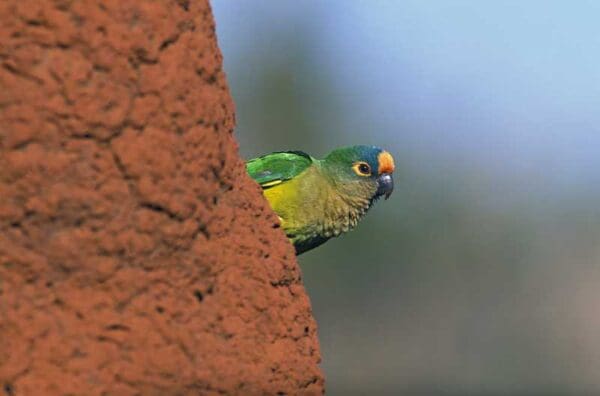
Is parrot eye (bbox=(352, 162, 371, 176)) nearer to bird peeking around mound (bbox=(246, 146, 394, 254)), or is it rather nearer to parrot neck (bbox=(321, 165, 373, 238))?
bird peeking around mound (bbox=(246, 146, 394, 254))

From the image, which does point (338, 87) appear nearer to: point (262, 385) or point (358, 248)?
point (358, 248)

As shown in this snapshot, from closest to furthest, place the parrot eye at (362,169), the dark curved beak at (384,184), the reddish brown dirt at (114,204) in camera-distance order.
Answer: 1. the reddish brown dirt at (114,204)
2. the parrot eye at (362,169)
3. the dark curved beak at (384,184)

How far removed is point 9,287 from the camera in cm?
264

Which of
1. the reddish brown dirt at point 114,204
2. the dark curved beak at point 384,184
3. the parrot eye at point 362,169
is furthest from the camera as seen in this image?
the dark curved beak at point 384,184

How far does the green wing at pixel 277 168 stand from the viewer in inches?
236

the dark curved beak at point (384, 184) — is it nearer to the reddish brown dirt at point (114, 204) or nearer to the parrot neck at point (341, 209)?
the parrot neck at point (341, 209)

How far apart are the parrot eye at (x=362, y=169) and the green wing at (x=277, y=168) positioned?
1.29ft

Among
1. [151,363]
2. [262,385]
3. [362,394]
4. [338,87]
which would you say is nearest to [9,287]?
[151,363]

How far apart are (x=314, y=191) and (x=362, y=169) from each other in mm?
568

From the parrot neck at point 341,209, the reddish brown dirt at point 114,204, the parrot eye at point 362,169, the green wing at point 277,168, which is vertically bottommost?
the parrot neck at point 341,209

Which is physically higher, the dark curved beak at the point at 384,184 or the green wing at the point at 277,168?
the green wing at the point at 277,168

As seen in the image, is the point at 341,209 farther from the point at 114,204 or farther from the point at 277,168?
the point at 114,204

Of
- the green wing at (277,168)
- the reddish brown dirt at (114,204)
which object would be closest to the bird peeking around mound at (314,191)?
the green wing at (277,168)

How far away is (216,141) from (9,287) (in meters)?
0.70
